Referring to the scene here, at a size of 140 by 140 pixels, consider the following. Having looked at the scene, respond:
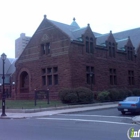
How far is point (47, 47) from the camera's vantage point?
3700cm

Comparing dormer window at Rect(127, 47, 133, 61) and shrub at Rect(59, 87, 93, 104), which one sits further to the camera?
dormer window at Rect(127, 47, 133, 61)

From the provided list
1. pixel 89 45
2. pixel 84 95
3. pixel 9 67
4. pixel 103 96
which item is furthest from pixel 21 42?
pixel 84 95

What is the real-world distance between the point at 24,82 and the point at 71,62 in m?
12.1

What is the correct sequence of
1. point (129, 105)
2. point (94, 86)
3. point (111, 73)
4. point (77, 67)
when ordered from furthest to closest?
point (111, 73) → point (94, 86) → point (77, 67) → point (129, 105)

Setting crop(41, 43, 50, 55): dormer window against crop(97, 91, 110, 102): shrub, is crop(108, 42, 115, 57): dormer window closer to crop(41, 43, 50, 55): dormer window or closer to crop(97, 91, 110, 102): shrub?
crop(97, 91, 110, 102): shrub

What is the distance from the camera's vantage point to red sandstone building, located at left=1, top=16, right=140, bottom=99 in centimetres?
3406

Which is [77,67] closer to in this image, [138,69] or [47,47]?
[47,47]

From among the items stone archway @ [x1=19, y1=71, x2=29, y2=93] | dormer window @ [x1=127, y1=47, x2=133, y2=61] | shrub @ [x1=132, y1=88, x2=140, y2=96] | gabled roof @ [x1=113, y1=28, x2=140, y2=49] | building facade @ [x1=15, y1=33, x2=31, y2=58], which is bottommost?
shrub @ [x1=132, y1=88, x2=140, y2=96]

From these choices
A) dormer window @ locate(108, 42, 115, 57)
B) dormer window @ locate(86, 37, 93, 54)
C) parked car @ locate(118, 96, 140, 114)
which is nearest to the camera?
parked car @ locate(118, 96, 140, 114)

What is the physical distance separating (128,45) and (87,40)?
32.9 feet

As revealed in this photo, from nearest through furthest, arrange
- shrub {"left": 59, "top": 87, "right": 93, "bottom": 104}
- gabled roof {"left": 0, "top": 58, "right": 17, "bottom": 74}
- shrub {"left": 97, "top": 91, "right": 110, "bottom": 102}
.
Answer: shrub {"left": 59, "top": 87, "right": 93, "bottom": 104} → shrub {"left": 97, "top": 91, "right": 110, "bottom": 102} → gabled roof {"left": 0, "top": 58, "right": 17, "bottom": 74}

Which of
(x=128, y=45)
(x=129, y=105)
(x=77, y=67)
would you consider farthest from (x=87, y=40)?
(x=129, y=105)

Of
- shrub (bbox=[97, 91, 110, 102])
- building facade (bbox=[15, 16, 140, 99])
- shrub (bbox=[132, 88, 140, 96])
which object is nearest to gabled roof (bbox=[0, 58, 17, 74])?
building facade (bbox=[15, 16, 140, 99])

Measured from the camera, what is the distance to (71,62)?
33.4 metres
